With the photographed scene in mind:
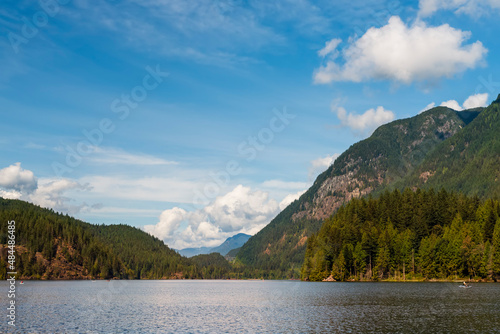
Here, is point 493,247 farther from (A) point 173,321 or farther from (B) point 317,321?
(A) point 173,321

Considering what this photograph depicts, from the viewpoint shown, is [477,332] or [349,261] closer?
[477,332]

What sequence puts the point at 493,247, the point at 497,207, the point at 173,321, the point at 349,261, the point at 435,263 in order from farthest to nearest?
the point at 349,261, the point at 497,207, the point at 435,263, the point at 493,247, the point at 173,321

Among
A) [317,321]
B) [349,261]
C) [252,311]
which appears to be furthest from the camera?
[349,261]

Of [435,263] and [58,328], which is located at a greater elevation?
[435,263]

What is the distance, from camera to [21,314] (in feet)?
248

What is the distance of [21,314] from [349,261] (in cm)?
15162

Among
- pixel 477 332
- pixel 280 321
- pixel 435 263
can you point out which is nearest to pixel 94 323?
pixel 280 321

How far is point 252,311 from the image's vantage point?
3297 inches

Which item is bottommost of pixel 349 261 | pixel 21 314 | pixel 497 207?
pixel 21 314

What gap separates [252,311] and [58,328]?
36.5 meters

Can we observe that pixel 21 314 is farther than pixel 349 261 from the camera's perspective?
No

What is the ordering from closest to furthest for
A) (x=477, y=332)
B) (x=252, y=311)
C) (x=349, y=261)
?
(x=477, y=332), (x=252, y=311), (x=349, y=261)

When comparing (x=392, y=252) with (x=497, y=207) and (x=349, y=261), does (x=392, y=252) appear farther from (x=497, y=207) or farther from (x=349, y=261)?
(x=497, y=207)

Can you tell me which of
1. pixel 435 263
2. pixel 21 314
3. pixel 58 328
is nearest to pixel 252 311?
pixel 58 328
